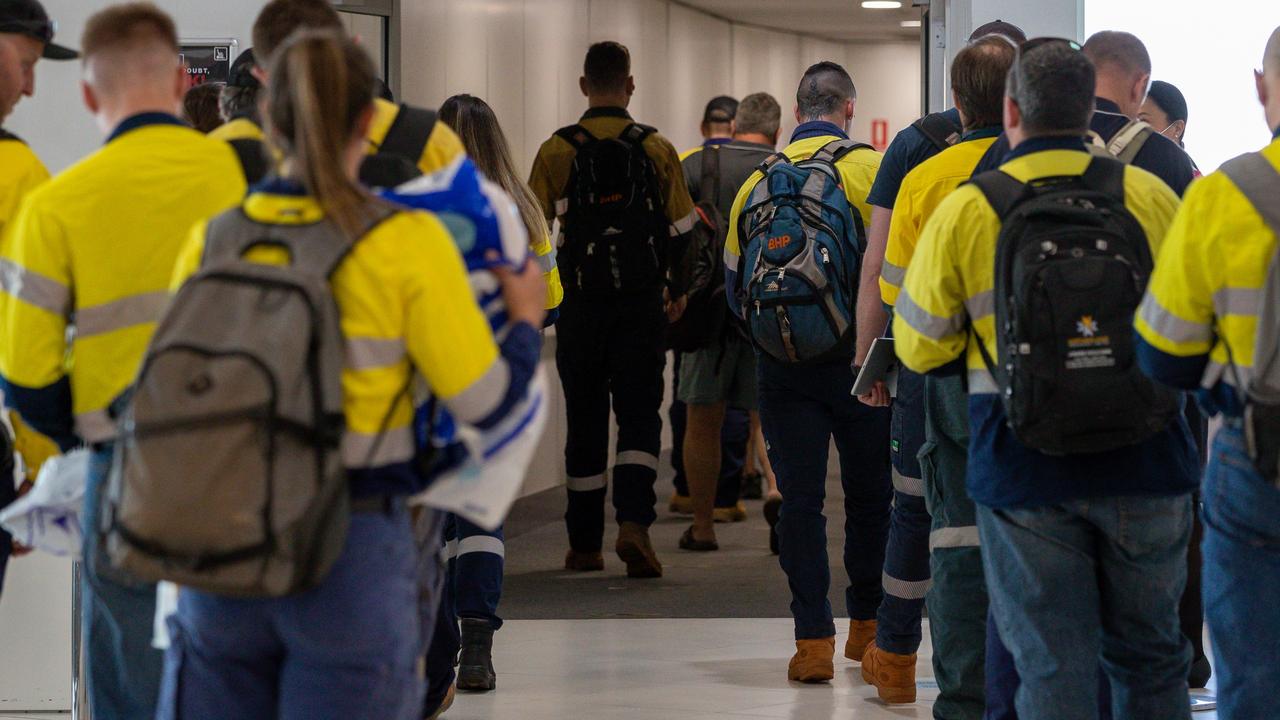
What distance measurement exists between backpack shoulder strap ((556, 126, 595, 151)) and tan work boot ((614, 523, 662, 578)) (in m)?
1.50

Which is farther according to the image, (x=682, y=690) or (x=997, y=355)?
(x=682, y=690)

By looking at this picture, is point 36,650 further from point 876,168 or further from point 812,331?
point 876,168

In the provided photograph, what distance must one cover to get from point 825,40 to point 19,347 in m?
13.5

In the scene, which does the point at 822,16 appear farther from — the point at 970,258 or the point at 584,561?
the point at 970,258

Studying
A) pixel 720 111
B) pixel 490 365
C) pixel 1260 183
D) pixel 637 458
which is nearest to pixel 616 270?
pixel 637 458

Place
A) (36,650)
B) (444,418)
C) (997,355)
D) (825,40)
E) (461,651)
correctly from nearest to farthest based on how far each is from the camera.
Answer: (444,418), (997,355), (36,650), (461,651), (825,40)

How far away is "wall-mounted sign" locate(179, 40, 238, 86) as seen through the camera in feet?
16.7

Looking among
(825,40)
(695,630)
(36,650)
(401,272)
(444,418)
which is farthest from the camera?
(825,40)

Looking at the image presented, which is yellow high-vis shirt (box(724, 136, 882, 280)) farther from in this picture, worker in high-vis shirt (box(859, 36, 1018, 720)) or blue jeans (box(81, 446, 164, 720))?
blue jeans (box(81, 446, 164, 720))

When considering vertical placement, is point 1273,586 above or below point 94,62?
below

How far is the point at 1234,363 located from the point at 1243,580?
379mm

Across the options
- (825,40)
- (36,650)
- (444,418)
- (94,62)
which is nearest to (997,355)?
(444,418)

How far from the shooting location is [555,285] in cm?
534

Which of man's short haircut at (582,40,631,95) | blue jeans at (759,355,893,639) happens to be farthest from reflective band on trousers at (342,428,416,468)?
man's short haircut at (582,40,631,95)
